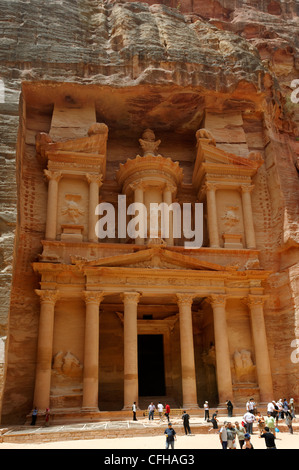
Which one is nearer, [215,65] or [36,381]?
[36,381]

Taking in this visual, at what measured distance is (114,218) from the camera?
2433 cm

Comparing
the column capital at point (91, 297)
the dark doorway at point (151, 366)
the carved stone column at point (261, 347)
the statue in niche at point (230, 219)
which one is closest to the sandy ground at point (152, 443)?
the carved stone column at point (261, 347)

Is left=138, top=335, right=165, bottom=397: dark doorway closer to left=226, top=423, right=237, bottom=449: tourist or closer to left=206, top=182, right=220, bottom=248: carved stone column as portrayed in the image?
left=206, top=182, right=220, bottom=248: carved stone column

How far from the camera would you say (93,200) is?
22.4m

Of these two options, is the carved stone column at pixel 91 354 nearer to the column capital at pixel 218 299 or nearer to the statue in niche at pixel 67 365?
the statue in niche at pixel 67 365

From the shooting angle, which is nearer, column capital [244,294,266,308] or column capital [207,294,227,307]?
column capital [207,294,227,307]

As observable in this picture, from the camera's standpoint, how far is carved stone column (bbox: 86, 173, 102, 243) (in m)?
21.6

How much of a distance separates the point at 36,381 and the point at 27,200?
933cm

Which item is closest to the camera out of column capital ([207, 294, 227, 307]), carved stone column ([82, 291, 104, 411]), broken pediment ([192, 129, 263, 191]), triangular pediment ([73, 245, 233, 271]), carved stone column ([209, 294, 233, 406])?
carved stone column ([82, 291, 104, 411])

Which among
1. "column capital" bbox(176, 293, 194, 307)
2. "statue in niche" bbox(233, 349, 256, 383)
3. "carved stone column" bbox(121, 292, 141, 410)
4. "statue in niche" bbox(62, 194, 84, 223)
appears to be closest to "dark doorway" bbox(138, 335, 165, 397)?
"carved stone column" bbox(121, 292, 141, 410)

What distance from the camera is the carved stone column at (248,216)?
22625mm

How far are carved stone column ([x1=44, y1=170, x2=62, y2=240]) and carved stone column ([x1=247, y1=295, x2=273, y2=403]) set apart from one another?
1034 cm
